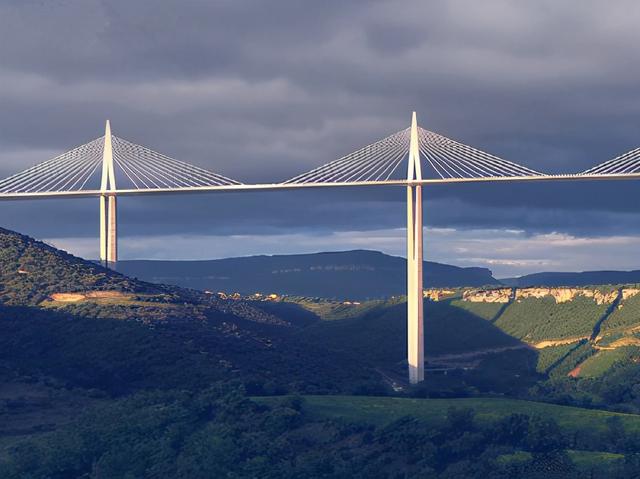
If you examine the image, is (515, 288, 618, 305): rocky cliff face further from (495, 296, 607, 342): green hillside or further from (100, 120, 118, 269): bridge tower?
(100, 120, 118, 269): bridge tower

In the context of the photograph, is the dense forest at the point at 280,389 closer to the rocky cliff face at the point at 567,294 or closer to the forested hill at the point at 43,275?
the forested hill at the point at 43,275

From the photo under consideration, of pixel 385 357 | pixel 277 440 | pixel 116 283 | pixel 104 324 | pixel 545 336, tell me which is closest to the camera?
pixel 277 440

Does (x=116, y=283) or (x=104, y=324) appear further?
(x=116, y=283)

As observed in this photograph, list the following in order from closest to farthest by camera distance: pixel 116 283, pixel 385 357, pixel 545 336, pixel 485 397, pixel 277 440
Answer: pixel 277 440
pixel 485 397
pixel 116 283
pixel 385 357
pixel 545 336

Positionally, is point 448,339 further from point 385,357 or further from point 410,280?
point 410,280

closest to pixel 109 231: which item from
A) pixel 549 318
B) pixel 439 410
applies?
pixel 439 410

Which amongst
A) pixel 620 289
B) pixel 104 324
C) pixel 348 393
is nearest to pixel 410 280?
pixel 348 393

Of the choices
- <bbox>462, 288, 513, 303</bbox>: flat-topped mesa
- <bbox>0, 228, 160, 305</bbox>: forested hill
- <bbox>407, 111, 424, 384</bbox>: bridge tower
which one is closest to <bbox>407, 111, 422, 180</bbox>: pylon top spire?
<bbox>407, 111, 424, 384</bbox>: bridge tower

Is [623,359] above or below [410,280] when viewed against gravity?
below
